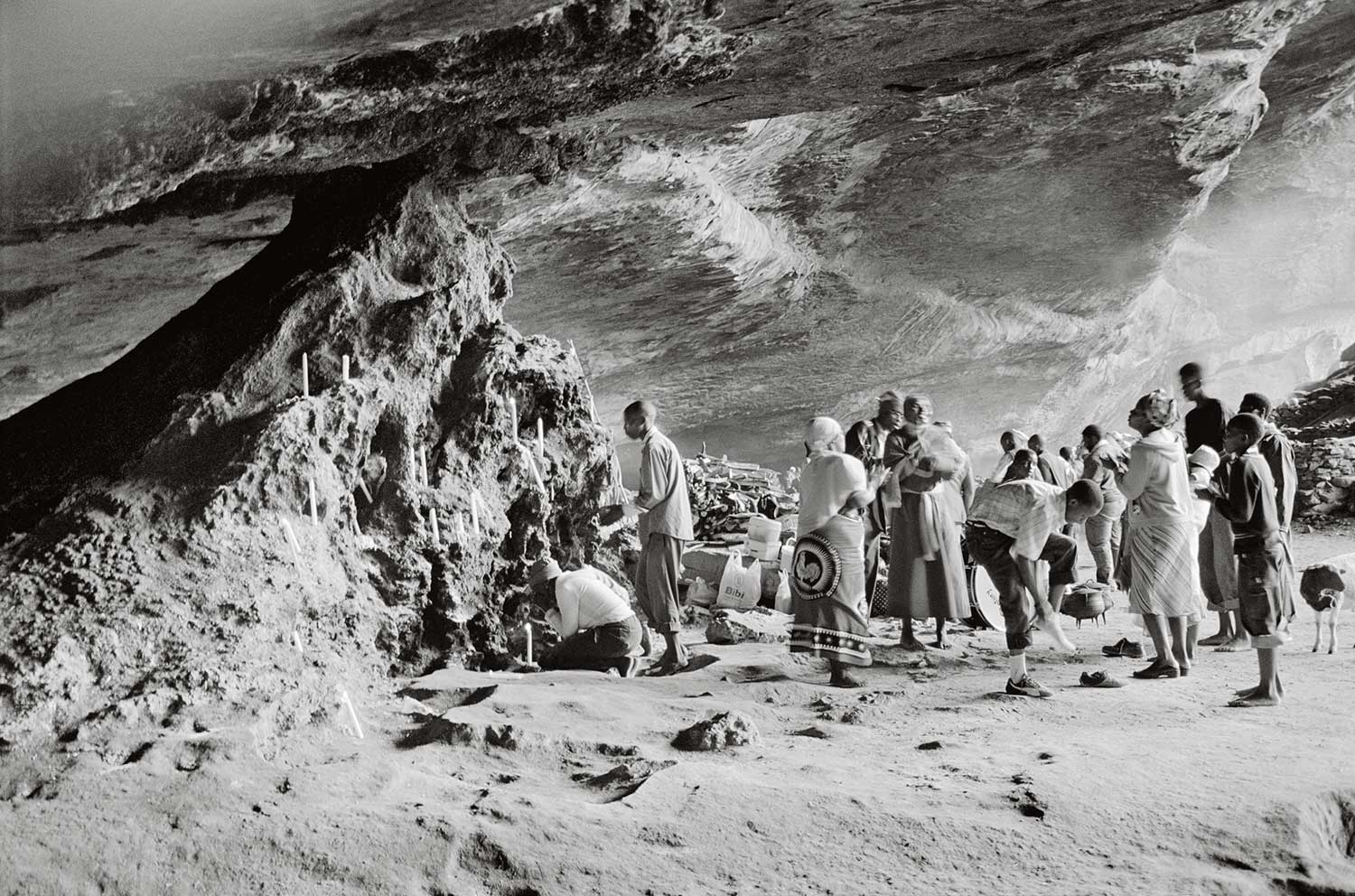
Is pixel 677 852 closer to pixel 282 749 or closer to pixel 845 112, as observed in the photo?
pixel 282 749

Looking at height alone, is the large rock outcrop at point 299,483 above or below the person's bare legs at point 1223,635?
above

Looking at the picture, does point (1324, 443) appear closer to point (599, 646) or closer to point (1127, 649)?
point (1127, 649)

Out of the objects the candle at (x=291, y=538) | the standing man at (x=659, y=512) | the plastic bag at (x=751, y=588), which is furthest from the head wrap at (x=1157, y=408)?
the candle at (x=291, y=538)

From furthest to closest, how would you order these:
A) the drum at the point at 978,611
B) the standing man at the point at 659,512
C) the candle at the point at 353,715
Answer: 1. the drum at the point at 978,611
2. the standing man at the point at 659,512
3. the candle at the point at 353,715

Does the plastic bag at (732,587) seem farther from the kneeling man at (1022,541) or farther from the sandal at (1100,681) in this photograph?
the sandal at (1100,681)

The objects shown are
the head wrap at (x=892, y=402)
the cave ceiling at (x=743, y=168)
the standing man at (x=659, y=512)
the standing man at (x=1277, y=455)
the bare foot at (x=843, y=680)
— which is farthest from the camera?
the head wrap at (x=892, y=402)

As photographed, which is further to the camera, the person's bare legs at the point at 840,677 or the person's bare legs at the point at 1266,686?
the person's bare legs at the point at 840,677

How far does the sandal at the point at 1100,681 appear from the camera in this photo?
5.17 metres

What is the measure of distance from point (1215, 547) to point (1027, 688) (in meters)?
1.96

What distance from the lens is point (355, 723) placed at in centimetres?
417

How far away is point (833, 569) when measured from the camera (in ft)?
17.9

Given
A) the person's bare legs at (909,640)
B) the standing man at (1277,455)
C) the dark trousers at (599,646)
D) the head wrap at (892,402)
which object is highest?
the head wrap at (892,402)

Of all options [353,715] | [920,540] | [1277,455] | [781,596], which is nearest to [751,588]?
[781,596]

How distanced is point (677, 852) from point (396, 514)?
9.36ft
